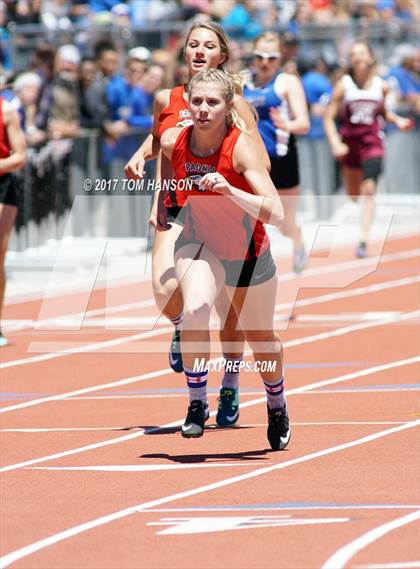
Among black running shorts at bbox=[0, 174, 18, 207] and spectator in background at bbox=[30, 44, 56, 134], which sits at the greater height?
black running shorts at bbox=[0, 174, 18, 207]

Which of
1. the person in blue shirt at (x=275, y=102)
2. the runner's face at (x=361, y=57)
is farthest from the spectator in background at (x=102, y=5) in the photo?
the person in blue shirt at (x=275, y=102)

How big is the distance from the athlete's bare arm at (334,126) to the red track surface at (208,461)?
374cm

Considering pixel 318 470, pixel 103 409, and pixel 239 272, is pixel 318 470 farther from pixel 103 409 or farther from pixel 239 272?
pixel 103 409

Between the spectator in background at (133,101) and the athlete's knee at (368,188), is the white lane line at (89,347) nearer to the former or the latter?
the athlete's knee at (368,188)

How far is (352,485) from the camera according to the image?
339 inches

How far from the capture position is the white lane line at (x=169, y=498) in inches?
290

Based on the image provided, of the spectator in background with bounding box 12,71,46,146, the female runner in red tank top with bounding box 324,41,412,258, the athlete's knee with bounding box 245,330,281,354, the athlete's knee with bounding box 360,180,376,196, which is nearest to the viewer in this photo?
the athlete's knee with bounding box 245,330,281,354

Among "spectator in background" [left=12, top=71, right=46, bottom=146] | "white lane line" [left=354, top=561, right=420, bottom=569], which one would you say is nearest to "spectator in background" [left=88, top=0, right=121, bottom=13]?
"spectator in background" [left=12, top=71, right=46, bottom=146]

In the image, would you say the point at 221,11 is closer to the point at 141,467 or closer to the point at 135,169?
the point at 135,169

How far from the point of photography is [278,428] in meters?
9.63

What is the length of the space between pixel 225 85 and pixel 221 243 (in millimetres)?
849

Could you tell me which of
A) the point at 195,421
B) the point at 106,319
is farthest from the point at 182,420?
the point at 106,319

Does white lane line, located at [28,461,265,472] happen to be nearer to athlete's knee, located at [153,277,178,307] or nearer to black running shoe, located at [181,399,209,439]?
black running shoe, located at [181,399,209,439]

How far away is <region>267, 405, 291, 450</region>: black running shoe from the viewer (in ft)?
31.6
